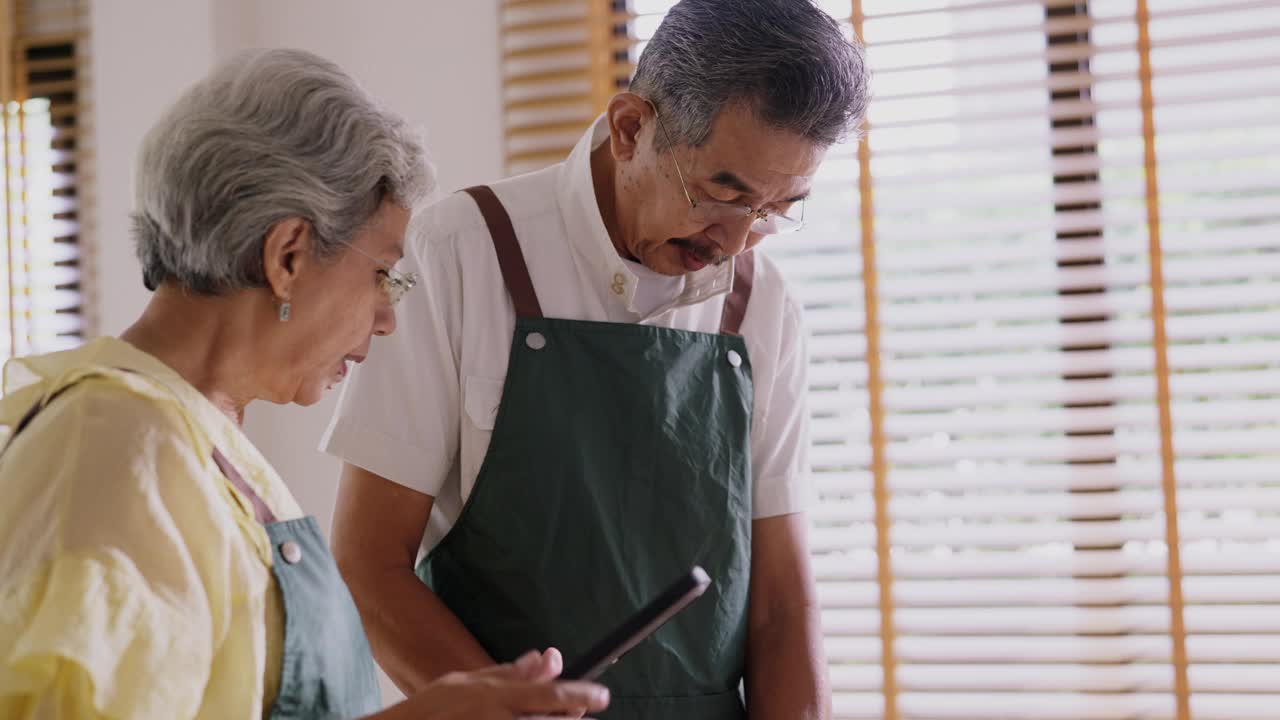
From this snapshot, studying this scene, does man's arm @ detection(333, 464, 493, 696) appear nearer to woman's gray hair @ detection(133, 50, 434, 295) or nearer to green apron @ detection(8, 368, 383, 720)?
green apron @ detection(8, 368, 383, 720)

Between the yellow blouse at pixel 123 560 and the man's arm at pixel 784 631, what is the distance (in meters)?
0.84

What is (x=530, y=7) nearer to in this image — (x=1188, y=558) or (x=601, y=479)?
(x=601, y=479)

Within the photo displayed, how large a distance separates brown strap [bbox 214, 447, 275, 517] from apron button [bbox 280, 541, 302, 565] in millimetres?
33

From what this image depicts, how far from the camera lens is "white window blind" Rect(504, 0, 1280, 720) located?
2562 mm

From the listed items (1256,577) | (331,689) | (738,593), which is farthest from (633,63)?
(331,689)

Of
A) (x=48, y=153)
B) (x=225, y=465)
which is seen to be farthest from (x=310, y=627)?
(x=48, y=153)

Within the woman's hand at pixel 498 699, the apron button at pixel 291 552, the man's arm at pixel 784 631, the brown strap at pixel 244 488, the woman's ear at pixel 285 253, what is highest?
the woman's ear at pixel 285 253

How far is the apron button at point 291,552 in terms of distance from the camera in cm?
120

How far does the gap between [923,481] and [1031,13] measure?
1.06m

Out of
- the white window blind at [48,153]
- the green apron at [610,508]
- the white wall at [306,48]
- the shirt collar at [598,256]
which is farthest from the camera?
the white window blind at [48,153]

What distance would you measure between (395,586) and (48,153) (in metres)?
2.50

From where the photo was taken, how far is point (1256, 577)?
259cm

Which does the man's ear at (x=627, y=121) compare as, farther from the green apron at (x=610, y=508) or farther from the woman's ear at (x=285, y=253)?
the woman's ear at (x=285, y=253)

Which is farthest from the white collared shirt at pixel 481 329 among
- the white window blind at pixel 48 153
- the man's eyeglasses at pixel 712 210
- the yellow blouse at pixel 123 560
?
the white window blind at pixel 48 153
